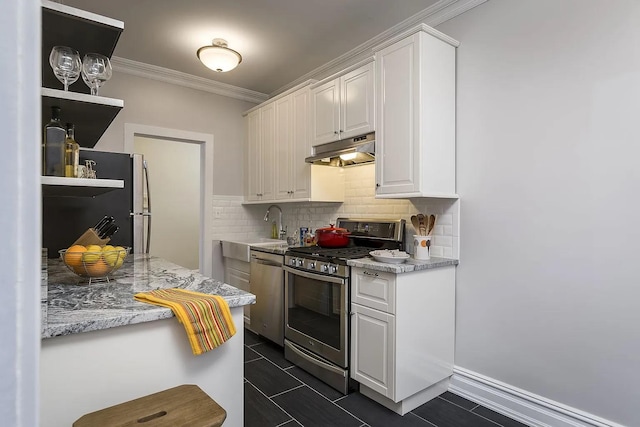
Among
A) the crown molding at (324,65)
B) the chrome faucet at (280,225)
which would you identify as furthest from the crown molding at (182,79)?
the chrome faucet at (280,225)

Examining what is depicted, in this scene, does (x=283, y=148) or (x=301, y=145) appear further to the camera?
(x=283, y=148)

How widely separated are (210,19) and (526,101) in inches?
96.1

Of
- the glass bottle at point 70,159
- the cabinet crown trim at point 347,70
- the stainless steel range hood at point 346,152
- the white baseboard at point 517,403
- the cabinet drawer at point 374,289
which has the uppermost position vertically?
the cabinet crown trim at point 347,70

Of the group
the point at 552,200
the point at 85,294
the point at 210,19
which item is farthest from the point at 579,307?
the point at 210,19

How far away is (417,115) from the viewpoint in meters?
2.46

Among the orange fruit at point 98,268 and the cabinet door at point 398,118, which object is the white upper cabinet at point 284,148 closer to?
the cabinet door at point 398,118

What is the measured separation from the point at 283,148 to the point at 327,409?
255 centimetres

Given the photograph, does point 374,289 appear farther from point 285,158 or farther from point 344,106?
point 285,158

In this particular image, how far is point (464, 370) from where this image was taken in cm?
259

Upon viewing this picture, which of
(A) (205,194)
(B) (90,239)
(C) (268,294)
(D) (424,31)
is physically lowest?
(C) (268,294)

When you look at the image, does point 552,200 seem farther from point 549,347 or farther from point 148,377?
point 148,377

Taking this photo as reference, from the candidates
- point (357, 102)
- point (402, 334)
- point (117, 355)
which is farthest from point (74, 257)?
point (357, 102)

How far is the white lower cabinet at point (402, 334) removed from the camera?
232cm

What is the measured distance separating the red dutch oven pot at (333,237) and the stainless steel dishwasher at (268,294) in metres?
0.41
